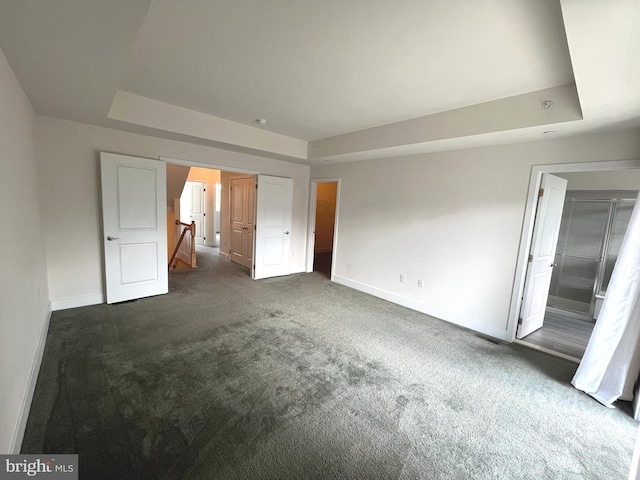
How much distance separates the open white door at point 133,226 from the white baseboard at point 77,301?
161 mm

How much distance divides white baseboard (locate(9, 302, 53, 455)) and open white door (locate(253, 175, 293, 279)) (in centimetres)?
301

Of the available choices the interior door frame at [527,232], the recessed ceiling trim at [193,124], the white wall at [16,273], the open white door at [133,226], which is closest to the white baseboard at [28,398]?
the white wall at [16,273]

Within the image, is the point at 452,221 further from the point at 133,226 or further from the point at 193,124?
the point at 133,226

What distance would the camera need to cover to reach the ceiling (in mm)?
1446

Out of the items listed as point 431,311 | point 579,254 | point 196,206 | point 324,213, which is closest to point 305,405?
point 431,311

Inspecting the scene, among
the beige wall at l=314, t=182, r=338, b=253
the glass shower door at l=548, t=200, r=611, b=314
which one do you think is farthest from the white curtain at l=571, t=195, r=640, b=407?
the beige wall at l=314, t=182, r=338, b=253

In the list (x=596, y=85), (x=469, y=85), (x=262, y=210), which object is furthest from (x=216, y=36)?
(x=262, y=210)

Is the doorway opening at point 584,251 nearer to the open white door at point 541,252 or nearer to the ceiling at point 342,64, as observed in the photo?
the open white door at point 541,252

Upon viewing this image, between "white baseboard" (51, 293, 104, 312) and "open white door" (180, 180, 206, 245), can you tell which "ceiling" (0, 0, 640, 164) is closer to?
"white baseboard" (51, 293, 104, 312)

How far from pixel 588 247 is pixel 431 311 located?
9.27 ft

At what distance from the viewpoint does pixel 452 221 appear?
365 cm

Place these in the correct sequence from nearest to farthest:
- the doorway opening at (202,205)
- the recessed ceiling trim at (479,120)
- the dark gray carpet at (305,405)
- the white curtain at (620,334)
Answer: the dark gray carpet at (305,405) → the white curtain at (620,334) → the recessed ceiling trim at (479,120) → the doorway opening at (202,205)

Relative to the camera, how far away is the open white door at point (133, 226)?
3488mm

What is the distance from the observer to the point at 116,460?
1.50 m
